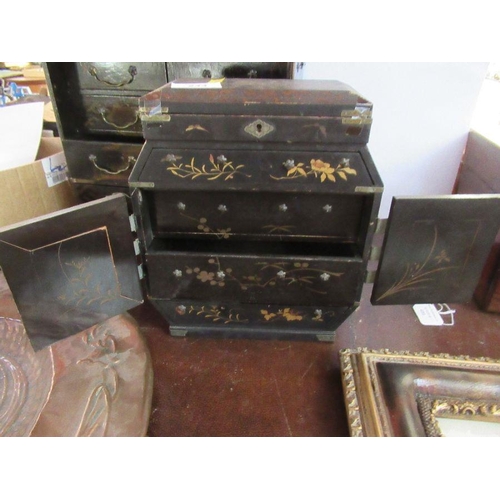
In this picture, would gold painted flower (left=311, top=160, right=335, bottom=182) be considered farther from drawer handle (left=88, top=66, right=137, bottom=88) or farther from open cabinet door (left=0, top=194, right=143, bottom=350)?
drawer handle (left=88, top=66, right=137, bottom=88)

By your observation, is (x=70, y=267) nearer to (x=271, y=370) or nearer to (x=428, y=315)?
(x=271, y=370)

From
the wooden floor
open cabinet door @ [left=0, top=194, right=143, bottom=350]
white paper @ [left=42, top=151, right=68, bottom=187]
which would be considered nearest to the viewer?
open cabinet door @ [left=0, top=194, right=143, bottom=350]

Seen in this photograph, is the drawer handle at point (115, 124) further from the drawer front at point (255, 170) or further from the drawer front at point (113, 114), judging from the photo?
the drawer front at point (255, 170)

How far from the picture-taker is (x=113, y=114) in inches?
59.4

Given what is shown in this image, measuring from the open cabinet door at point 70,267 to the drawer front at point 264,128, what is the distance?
25cm

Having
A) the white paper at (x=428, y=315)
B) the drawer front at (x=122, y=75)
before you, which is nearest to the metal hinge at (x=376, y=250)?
the white paper at (x=428, y=315)

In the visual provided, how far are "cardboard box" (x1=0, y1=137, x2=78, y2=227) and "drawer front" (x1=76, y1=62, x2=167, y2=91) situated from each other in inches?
15.3

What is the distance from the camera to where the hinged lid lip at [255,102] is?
3.27 ft

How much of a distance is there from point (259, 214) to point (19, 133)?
124cm

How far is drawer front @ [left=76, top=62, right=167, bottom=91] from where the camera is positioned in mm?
1385

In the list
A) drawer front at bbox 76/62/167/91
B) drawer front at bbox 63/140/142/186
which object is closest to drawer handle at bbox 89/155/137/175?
drawer front at bbox 63/140/142/186

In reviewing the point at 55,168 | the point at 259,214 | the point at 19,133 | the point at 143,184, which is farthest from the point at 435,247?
the point at 19,133

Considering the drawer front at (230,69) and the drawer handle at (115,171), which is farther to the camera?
the drawer handle at (115,171)
